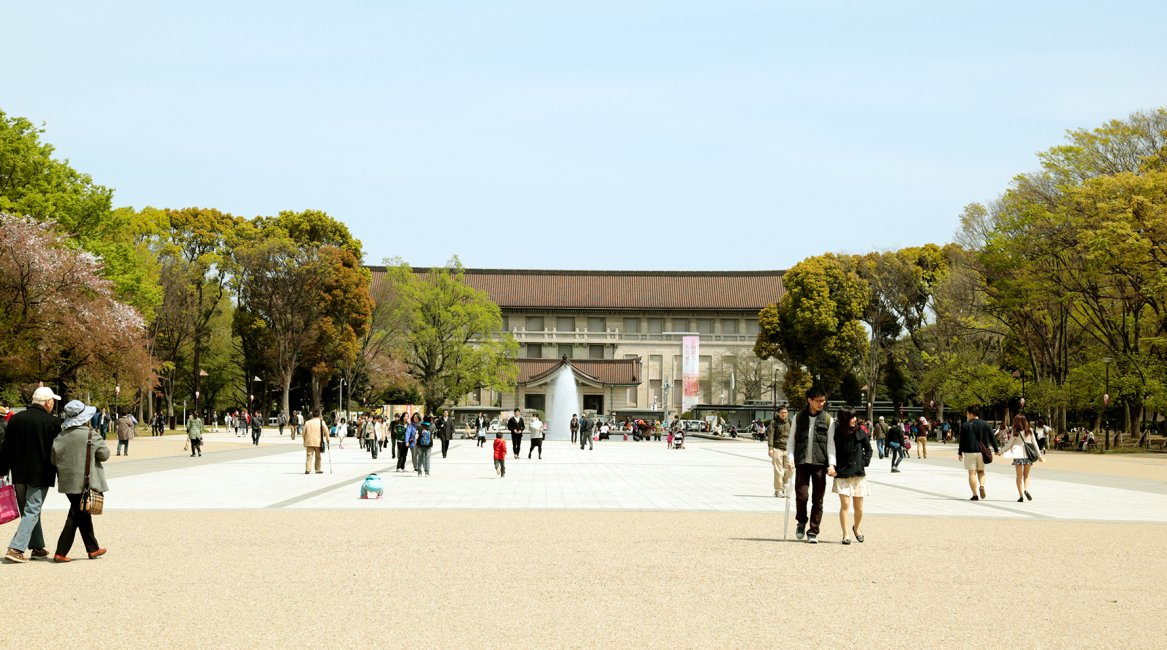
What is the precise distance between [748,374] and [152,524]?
3435 inches

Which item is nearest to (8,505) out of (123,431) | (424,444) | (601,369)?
(424,444)

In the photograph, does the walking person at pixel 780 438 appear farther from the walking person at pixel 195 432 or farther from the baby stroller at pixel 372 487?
the walking person at pixel 195 432

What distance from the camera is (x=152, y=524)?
1513 cm

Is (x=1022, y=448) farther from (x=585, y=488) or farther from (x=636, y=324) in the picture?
(x=636, y=324)

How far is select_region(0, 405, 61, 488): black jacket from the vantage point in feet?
36.5

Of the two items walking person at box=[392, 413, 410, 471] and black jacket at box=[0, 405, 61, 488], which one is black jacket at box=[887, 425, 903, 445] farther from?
black jacket at box=[0, 405, 61, 488]

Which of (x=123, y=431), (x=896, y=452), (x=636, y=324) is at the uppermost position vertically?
(x=636, y=324)

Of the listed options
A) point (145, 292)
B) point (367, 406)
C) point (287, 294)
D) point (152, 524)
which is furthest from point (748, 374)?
point (152, 524)

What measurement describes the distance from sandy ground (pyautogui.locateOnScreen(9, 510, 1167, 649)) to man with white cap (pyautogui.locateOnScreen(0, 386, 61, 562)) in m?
0.34

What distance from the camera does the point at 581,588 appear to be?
32.3ft

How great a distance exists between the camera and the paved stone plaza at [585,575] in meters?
8.00

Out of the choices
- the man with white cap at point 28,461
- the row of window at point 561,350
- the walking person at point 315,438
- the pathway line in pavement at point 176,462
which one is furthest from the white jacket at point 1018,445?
the row of window at point 561,350

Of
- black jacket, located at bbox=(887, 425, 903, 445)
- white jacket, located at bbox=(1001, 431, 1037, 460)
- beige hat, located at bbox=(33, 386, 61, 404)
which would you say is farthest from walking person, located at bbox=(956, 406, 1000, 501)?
beige hat, located at bbox=(33, 386, 61, 404)

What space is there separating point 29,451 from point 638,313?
10206 cm
